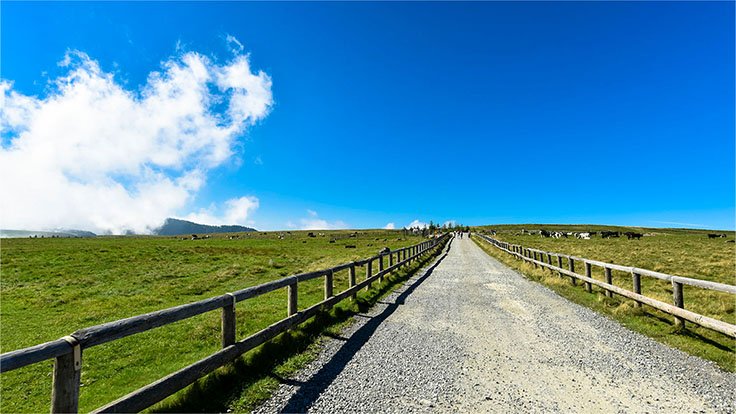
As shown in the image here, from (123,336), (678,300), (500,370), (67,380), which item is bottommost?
(500,370)

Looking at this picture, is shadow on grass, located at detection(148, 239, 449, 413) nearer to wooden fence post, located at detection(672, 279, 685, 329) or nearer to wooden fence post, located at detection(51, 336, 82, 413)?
wooden fence post, located at detection(51, 336, 82, 413)

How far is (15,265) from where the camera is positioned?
29172mm

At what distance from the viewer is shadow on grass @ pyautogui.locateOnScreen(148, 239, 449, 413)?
4836 mm

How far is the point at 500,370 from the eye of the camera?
243 inches

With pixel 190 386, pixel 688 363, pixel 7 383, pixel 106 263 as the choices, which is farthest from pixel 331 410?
pixel 106 263

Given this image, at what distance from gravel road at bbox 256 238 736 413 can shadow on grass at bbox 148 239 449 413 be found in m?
0.52

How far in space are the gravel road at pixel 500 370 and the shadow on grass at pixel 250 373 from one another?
0.52m

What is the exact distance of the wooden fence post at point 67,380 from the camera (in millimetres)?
3332

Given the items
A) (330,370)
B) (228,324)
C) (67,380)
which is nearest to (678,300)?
(330,370)

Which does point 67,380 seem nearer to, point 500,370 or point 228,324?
point 228,324

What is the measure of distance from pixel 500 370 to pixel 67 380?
5910mm

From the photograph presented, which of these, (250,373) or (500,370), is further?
(500,370)

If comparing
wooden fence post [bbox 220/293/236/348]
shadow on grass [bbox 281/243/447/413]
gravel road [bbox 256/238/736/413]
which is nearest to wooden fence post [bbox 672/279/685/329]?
gravel road [bbox 256/238/736/413]

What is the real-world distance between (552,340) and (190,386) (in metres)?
7.03
